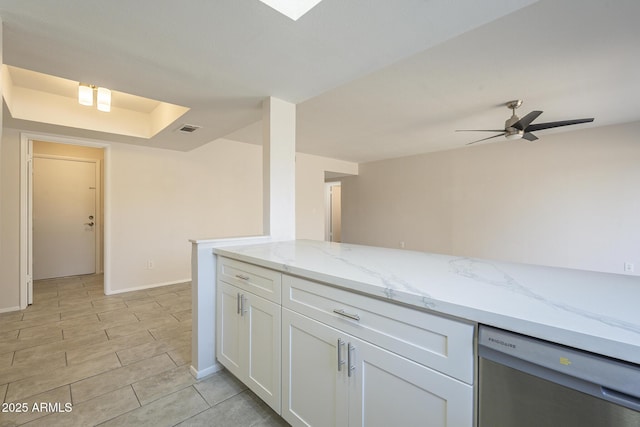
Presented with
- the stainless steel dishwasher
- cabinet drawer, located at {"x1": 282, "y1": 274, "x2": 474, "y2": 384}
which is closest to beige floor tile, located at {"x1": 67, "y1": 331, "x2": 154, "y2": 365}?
cabinet drawer, located at {"x1": 282, "y1": 274, "x2": 474, "y2": 384}

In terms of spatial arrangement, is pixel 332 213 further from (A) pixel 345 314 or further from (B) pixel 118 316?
(A) pixel 345 314

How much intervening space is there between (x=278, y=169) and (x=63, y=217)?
4771 millimetres

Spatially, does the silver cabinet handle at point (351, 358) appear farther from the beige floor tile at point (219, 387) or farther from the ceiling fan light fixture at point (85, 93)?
the ceiling fan light fixture at point (85, 93)

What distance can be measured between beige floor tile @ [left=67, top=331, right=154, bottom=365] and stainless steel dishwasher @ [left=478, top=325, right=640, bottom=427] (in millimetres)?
2766

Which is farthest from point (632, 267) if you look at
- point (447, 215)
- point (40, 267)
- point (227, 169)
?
point (40, 267)

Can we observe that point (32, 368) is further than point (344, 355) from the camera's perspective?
Yes

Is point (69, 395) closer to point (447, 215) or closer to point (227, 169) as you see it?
point (227, 169)

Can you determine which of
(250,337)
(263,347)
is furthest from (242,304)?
(263,347)

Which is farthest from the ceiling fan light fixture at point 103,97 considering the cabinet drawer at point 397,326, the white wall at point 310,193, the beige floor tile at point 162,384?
the white wall at point 310,193

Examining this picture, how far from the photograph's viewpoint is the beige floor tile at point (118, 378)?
5.81 feet

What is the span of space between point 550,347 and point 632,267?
500cm

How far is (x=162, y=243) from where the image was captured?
4.27 m

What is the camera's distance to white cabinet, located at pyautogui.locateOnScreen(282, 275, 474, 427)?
83cm

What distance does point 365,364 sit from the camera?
1050 millimetres
